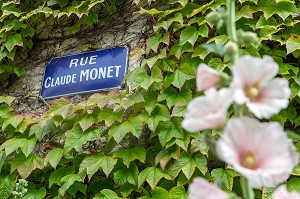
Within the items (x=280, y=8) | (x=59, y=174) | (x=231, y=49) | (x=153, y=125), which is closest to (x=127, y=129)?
Answer: (x=153, y=125)

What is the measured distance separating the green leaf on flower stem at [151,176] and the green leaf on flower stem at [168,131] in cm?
11

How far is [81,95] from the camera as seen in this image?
231 centimetres

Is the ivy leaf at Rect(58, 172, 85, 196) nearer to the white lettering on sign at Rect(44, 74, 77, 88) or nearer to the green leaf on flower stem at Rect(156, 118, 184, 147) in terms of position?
the green leaf on flower stem at Rect(156, 118, 184, 147)

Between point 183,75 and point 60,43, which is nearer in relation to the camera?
point 183,75

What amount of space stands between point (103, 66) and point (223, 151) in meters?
1.80

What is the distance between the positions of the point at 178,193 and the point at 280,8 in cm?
86

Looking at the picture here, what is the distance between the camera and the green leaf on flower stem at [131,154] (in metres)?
1.83

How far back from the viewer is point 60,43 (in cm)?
257

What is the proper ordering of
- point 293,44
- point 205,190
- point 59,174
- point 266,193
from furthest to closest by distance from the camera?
point 59,174
point 293,44
point 266,193
point 205,190

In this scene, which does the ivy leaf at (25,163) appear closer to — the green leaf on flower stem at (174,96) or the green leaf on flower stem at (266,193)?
the green leaf on flower stem at (174,96)

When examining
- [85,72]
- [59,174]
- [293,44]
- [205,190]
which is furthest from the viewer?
[85,72]

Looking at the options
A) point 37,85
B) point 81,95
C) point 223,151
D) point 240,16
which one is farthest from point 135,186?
point 223,151

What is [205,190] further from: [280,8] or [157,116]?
[280,8]

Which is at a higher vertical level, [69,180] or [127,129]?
[127,129]
